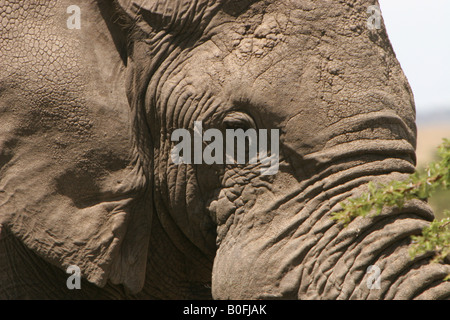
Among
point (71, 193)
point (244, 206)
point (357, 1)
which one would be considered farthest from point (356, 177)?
point (71, 193)

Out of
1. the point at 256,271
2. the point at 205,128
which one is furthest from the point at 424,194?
the point at 205,128

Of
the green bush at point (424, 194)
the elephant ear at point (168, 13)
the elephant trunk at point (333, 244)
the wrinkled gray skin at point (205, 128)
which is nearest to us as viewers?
the green bush at point (424, 194)

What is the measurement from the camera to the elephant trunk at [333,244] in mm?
2248

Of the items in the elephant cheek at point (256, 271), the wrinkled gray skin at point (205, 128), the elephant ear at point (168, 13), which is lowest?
the elephant cheek at point (256, 271)

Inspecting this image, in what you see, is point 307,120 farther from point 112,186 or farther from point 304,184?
point 112,186

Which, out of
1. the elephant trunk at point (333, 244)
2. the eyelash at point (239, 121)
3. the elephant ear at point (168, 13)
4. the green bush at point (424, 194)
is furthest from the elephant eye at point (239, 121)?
the green bush at point (424, 194)

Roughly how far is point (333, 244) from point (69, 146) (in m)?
0.84

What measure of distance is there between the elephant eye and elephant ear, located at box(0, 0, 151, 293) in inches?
12.9

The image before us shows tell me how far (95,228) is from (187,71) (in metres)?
0.54

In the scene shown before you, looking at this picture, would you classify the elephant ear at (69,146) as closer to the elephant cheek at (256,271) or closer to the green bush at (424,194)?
the elephant cheek at (256,271)

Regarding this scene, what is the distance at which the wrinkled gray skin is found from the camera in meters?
2.35

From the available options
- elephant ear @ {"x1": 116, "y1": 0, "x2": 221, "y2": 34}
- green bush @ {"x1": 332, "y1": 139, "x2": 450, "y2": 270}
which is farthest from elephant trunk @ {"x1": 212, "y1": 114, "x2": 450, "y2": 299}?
elephant ear @ {"x1": 116, "y1": 0, "x2": 221, "y2": 34}
